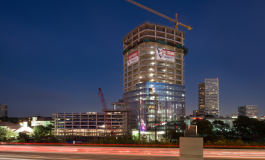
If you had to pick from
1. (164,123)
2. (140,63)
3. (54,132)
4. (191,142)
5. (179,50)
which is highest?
(179,50)

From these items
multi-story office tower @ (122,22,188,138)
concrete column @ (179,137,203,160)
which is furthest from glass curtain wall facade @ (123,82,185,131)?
concrete column @ (179,137,203,160)

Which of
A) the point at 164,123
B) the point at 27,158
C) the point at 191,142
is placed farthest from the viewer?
the point at 164,123

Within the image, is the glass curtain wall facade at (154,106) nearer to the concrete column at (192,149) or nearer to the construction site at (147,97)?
the construction site at (147,97)

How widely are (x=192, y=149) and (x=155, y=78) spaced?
359ft

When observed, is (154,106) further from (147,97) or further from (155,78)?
(155,78)

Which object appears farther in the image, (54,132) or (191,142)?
→ (54,132)

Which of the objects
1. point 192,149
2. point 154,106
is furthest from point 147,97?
point 192,149

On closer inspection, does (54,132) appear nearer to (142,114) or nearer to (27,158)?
(142,114)

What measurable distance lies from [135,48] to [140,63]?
13.7m

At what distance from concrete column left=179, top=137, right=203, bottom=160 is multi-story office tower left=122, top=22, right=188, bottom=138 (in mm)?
100086

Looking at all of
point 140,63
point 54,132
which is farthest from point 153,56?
point 54,132

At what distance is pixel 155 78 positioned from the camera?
391 feet

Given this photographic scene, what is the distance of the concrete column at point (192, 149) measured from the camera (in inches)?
406

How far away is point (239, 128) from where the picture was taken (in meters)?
107
